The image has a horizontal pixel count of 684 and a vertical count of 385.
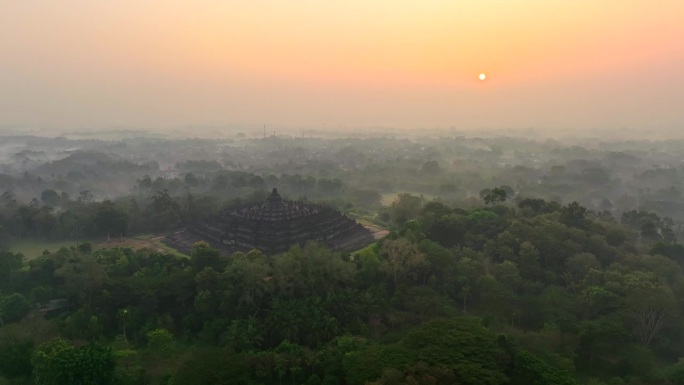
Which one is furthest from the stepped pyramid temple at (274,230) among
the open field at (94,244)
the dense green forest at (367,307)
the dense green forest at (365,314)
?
the dense green forest at (365,314)

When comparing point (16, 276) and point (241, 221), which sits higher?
point (241, 221)

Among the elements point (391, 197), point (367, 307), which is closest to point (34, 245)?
point (367, 307)

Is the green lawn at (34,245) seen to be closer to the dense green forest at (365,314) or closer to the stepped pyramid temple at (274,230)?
the dense green forest at (365,314)

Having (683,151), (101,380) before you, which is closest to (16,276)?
(101,380)

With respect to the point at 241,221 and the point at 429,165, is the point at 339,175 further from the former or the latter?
the point at 241,221

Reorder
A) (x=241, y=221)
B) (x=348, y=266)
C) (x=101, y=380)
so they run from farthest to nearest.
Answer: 1. (x=241, y=221)
2. (x=348, y=266)
3. (x=101, y=380)

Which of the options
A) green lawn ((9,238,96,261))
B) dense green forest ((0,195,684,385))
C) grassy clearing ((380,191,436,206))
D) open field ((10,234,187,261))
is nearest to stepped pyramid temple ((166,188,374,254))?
open field ((10,234,187,261))

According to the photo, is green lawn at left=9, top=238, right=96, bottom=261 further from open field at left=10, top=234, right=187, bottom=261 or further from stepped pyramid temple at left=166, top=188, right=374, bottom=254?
stepped pyramid temple at left=166, top=188, right=374, bottom=254
